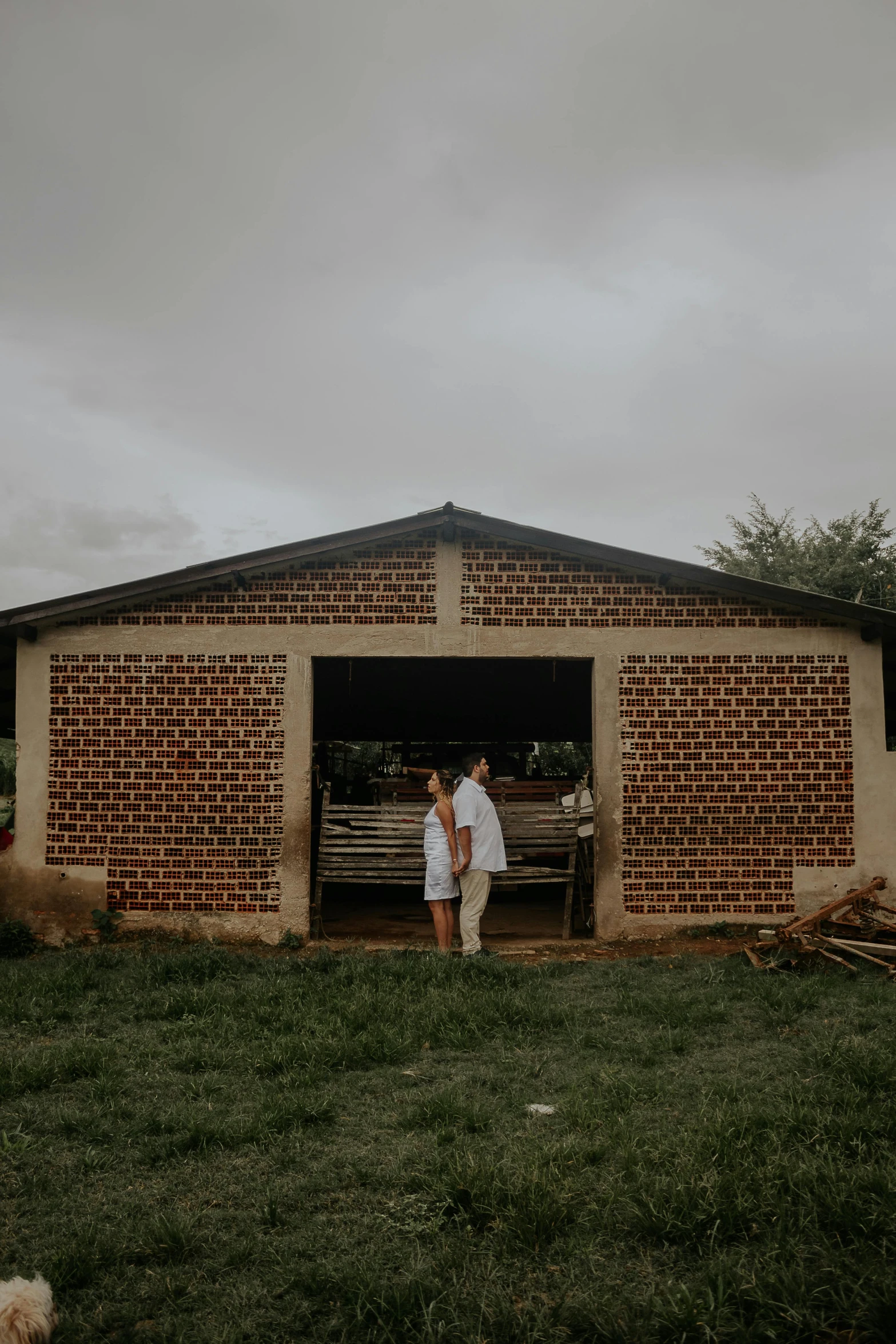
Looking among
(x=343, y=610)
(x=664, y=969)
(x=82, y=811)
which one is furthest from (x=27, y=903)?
(x=664, y=969)

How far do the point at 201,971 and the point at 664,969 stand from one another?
3990 mm

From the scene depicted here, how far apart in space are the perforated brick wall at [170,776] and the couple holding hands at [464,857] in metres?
2.01

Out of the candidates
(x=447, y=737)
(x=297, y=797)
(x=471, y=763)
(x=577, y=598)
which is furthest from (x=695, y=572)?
(x=447, y=737)

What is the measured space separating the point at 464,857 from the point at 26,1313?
234 inches

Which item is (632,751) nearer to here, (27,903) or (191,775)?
(191,775)

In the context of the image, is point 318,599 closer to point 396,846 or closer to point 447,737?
point 396,846

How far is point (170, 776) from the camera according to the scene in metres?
9.95

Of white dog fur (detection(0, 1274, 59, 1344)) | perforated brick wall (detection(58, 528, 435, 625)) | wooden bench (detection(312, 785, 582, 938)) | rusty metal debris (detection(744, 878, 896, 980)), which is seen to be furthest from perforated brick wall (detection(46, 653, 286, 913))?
white dog fur (detection(0, 1274, 59, 1344))

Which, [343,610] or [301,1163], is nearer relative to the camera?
[301,1163]

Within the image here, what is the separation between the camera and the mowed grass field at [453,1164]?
3.04 m

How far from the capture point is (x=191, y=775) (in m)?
9.94

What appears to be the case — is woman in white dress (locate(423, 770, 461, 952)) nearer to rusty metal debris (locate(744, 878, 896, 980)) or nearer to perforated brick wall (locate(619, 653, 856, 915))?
perforated brick wall (locate(619, 653, 856, 915))

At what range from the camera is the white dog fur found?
2.80 meters

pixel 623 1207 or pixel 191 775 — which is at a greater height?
pixel 191 775
